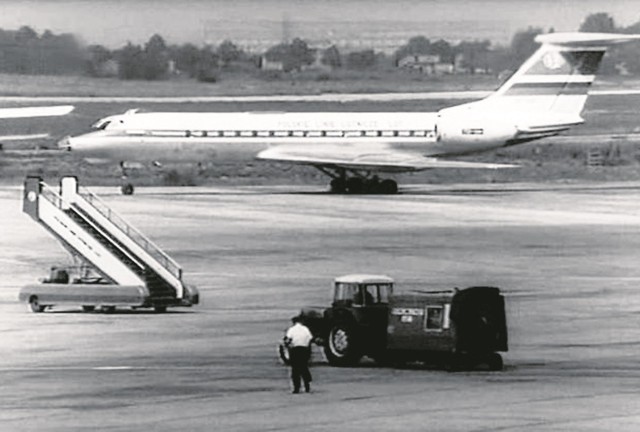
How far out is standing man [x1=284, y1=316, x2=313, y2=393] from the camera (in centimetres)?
2819

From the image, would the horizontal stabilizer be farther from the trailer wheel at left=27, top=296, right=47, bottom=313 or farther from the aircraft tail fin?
the trailer wheel at left=27, top=296, right=47, bottom=313

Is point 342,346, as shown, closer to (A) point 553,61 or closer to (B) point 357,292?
(B) point 357,292

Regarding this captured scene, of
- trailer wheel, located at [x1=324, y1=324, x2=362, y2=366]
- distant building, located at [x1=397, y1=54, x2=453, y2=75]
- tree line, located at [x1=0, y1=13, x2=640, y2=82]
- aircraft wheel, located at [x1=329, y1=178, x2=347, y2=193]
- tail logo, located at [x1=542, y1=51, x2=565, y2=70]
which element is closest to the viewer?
trailer wheel, located at [x1=324, y1=324, x2=362, y2=366]

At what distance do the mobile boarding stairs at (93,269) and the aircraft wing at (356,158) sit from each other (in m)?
34.6

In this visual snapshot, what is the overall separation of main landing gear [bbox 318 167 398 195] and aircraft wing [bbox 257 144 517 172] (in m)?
0.80

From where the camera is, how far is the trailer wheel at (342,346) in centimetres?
3092

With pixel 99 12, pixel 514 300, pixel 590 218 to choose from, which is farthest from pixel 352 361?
pixel 590 218

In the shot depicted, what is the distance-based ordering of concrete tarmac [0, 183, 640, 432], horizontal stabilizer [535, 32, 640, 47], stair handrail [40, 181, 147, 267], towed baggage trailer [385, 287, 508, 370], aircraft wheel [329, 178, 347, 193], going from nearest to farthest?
concrete tarmac [0, 183, 640, 432], towed baggage trailer [385, 287, 508, 370], stair handrail [40, 181, 147, 267], horizontal stabilizer [535, 32, 640, 47], aircraft wheel [329, 178, 347, 193]

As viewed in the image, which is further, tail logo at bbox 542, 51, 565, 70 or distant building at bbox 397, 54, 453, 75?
tail logo at bbox 542, 51, 565, 70

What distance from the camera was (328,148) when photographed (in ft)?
251

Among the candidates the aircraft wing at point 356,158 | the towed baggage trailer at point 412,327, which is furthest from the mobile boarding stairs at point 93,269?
the aircraft wing at point 356,158

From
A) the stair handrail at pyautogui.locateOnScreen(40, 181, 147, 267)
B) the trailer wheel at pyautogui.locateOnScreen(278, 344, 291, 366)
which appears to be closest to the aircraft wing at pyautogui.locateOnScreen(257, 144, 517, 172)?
the stair handrail at pyautogui.locateOnScreen(40, 181, 147, 267)

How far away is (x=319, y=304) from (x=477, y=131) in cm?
3648

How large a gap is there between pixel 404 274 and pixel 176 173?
35741 millimetres
